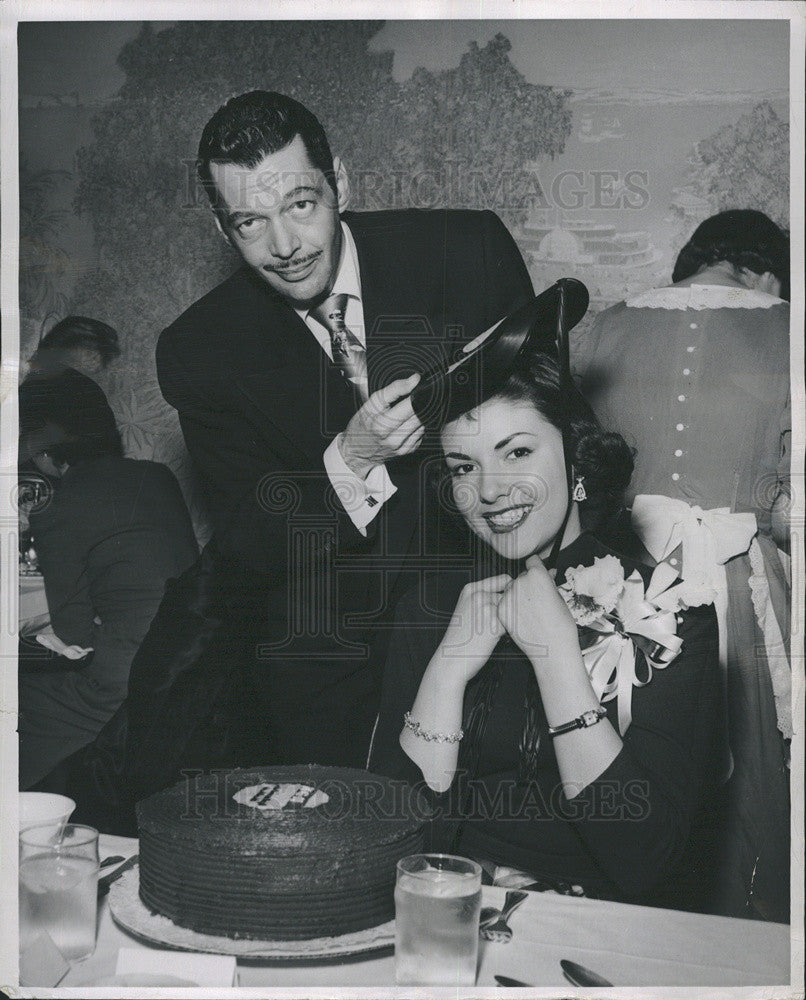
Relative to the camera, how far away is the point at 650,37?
69.5 inches

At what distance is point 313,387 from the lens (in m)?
1.75

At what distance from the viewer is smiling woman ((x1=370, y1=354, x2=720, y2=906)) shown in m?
1.68

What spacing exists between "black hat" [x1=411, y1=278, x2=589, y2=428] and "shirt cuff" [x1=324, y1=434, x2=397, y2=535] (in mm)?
121

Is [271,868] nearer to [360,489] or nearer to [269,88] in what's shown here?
[360,489]

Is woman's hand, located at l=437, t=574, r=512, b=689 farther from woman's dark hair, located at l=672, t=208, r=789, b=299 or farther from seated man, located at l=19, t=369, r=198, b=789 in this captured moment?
woman's dark hair, located at l=672, t=208, r=789, b=299

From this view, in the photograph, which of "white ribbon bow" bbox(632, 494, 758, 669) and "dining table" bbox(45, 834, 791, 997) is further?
"white ribbon bow" bbox(632, 494, 758, 669)

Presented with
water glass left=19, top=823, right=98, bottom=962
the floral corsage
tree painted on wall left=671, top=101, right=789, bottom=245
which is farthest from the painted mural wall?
water glass left=19, top=823, right=98, bottom=962

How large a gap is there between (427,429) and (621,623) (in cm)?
44

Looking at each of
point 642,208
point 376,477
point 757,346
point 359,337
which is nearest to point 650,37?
point 642,208

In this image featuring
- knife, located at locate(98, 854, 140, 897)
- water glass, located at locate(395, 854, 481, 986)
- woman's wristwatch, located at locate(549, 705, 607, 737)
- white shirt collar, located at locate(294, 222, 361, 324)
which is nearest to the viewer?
water glass, located at locate(395, 854, 481, 986)

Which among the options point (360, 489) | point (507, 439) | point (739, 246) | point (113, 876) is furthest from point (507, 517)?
point (113, 876)

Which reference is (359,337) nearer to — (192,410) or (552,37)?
(192,410)

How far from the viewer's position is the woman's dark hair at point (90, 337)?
1775 millimetres

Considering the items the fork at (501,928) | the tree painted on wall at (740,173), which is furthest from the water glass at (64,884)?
Answer: the tree painted on wall at (740,173)
